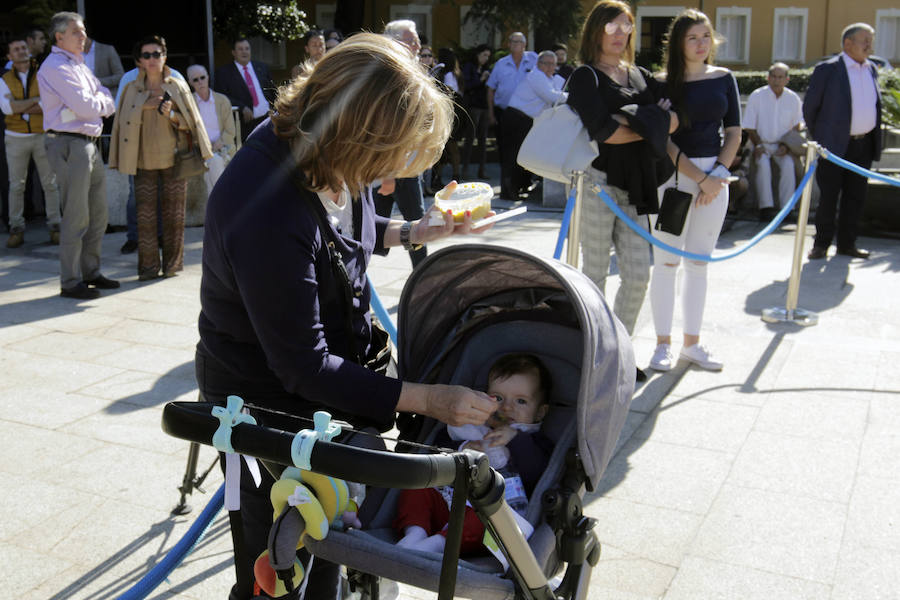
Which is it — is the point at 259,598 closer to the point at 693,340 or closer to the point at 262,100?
the point at 693,340

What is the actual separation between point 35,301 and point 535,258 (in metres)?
5.92

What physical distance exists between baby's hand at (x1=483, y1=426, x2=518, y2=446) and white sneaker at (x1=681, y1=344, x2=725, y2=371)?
3.20 meters

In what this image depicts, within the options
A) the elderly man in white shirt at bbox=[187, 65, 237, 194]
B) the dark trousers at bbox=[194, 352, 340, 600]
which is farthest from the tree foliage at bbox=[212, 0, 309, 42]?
the dark trousers at bbox=[194, 352, 340, 600]

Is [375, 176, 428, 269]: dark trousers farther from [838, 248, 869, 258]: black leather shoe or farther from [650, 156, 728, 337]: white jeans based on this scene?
[838, 248, 869, 258]: black leather shoe

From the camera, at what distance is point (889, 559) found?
12.1ft

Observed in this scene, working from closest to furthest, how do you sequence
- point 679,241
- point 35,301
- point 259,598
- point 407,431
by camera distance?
point 259,598, point 407,431, point 679,241, point 35,301

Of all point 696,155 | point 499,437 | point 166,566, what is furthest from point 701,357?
point 166,566

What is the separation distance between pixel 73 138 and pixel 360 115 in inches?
242

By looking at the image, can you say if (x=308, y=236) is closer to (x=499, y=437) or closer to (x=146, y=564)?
(x=499, y=437)

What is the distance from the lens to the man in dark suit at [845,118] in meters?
8.77

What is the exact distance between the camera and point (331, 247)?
2.37 metres

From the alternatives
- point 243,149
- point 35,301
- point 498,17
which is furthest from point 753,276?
point 498,17

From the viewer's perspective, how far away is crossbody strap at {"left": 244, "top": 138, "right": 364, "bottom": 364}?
2.28 m

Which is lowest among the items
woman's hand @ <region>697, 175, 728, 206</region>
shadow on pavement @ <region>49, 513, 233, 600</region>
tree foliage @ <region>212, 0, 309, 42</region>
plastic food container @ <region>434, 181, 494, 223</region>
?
shadow on pavement @ <region>49, 513, 233, 600</region>
